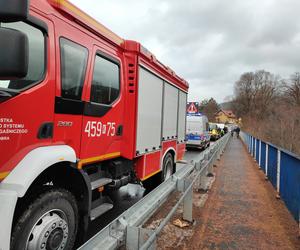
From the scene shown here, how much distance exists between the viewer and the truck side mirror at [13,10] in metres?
2.00

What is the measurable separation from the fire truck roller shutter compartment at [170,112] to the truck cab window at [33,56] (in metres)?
4.19

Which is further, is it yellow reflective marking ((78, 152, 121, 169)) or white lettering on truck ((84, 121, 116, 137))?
white lettering on truck ((84, 121, 116, 137))

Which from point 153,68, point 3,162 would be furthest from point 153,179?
point 3,162

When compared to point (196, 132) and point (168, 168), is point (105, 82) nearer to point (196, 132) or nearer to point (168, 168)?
point (168, 168)

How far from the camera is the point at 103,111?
4609 mm

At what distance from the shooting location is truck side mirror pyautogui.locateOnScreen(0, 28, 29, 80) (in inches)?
83.7

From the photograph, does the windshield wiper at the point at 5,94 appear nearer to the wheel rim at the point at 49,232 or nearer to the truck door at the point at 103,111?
the wheel rim at the point at 49,232

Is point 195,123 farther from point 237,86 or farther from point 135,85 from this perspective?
point 237,86

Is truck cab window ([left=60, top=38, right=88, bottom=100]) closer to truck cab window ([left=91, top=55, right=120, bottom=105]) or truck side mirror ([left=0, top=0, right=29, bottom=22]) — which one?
truck cab window ([left=91, top=55, right=120, bottom=105])

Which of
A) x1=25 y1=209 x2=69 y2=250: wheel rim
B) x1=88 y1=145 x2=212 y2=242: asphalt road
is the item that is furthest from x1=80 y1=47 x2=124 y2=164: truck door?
x1=88 y1=145 x2=212 y2=242: asphalt road

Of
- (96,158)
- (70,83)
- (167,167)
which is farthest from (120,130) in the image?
(167,167)

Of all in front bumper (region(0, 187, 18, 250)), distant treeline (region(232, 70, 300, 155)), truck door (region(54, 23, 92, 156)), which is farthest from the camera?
distant treeline (region(232, 70, 300, 155))

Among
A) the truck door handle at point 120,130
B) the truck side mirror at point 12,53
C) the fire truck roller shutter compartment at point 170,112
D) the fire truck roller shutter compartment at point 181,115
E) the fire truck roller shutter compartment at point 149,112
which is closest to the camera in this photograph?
the truck side mirror at point 12,53

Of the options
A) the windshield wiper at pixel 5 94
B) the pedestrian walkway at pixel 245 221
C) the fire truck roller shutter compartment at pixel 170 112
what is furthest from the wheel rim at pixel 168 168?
the windshield wiper at pixel 5 94
